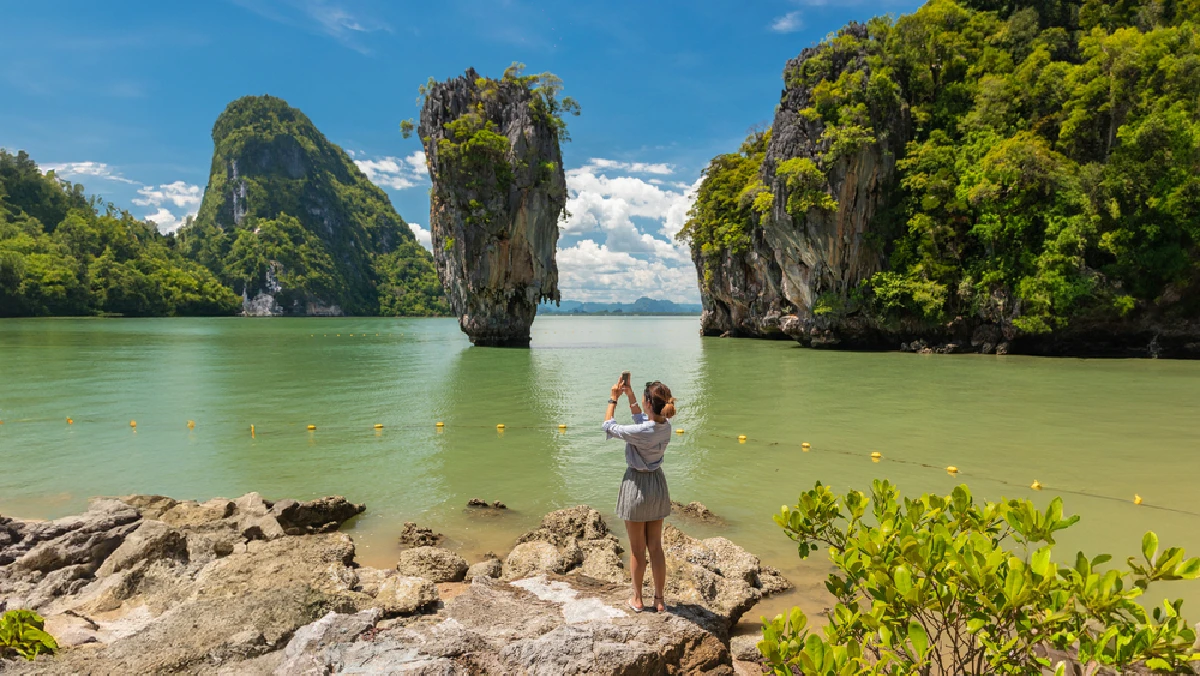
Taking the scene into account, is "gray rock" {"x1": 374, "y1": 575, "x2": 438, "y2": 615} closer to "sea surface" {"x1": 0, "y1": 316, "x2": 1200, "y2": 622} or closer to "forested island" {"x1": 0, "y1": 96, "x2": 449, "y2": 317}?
"sea surface" {"x1": 0, "y1": 316, "x2": 1200, "y2": 622}

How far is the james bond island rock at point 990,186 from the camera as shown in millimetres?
24375

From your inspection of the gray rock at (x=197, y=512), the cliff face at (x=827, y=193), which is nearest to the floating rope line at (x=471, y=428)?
the gray rock at (x=197, y=512)

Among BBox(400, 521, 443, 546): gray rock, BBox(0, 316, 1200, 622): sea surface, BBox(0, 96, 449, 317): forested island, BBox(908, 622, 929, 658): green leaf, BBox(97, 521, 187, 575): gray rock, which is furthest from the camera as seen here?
BBox(0, 96, 449, 317): forested island

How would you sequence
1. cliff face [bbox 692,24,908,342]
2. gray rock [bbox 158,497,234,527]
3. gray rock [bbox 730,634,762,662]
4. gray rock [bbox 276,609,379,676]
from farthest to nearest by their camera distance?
1. cliff face [bbox 692,24,908,342]
2. gray rock [bbox 158,497,234,527]
3. gray rock [bbox 730,634,762,662]
4. gray rock [bbox 276,609,379,676]

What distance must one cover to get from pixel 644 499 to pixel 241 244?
14608 cm

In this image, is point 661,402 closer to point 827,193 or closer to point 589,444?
point 589,444

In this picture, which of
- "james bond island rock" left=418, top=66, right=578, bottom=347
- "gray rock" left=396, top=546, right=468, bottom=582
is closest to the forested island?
"james bond island rock" left=418, top=66, right=578, bottom=347

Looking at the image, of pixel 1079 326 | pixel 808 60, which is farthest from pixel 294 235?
pixel 1079 326

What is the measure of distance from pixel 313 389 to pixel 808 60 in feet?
104

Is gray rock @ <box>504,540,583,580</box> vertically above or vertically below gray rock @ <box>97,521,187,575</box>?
below

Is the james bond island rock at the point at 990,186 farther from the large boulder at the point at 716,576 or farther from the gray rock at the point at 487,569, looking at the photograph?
the gray rock at the point at 487,569

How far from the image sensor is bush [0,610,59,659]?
11.3 feet

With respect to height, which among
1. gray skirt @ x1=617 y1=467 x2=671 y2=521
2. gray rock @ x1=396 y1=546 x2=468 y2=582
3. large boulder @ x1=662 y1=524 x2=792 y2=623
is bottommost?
gray rock @ x1=396 y1=546 x2=468 y2=582

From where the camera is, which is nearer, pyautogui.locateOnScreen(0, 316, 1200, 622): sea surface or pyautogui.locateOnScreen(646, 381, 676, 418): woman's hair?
pyautogui.locateOnScreen(646, 381, 676, 418): woman's hair
